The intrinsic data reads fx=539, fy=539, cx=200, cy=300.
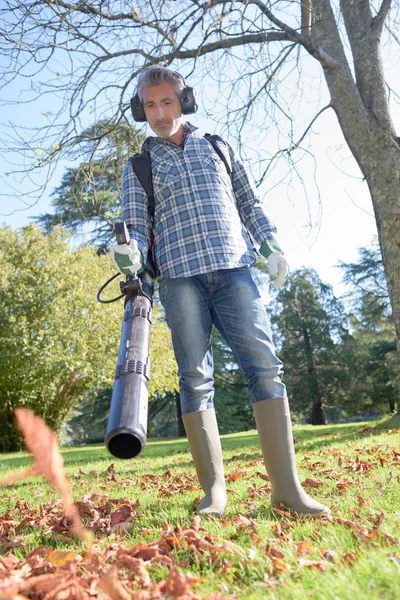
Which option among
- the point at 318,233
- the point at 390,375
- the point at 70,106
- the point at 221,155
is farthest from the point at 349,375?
the point at 221,155

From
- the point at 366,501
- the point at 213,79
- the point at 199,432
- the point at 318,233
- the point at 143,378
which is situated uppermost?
the point at 213,79

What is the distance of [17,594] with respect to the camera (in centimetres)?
157

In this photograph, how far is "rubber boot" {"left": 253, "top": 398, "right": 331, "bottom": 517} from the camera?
8.80 ft

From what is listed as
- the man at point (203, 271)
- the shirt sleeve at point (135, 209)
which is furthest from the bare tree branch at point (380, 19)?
the shirt sleeve at point (135, 209)

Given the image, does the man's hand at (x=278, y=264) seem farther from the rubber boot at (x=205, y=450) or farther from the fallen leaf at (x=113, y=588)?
the fallen leaf at (x=113, y=588)

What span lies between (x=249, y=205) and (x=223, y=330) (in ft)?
2.77

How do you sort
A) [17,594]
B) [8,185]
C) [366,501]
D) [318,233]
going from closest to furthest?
1. [17,594]
2. [366,501]
3. [8,185]
4. [318,233]

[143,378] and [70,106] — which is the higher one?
[70,106]

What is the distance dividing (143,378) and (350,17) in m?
6.80

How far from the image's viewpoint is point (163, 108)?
124 inches

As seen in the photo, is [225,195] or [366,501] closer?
[366,501]

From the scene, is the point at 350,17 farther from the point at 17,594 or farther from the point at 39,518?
the point at 17,594

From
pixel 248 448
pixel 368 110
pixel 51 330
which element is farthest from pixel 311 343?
pixel 368 110

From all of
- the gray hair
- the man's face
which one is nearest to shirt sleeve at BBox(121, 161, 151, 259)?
the man's face
